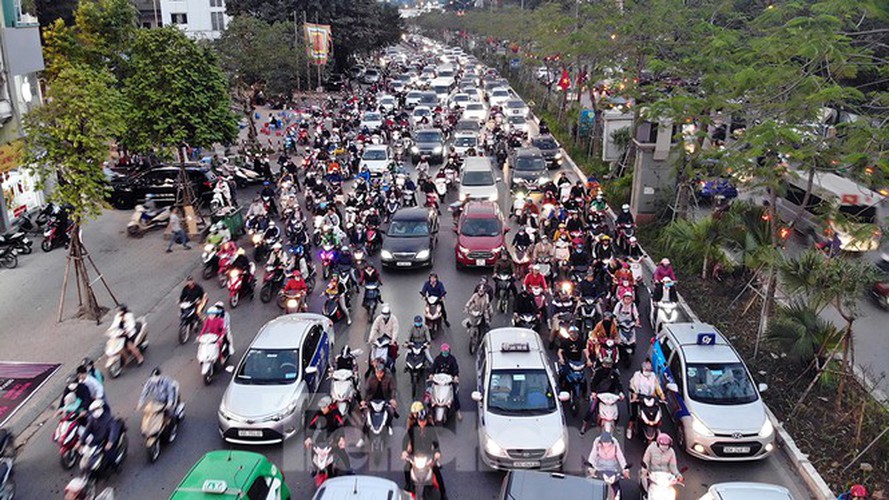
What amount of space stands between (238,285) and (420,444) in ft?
30.0

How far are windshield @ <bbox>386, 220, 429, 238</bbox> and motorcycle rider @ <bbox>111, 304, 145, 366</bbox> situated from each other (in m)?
8.24

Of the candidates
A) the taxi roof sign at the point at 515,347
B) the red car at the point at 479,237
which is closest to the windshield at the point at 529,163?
the red car at the point at 479,237

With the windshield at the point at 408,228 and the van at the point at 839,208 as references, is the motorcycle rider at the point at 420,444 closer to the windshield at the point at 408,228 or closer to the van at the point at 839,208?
the van at the point at 839,208

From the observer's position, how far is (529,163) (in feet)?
97.5

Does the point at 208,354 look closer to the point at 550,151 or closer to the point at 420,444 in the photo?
the point at 420,444

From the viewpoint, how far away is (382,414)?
12.1m

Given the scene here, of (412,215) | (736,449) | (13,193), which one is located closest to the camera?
(736,449)

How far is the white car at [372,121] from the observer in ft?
139

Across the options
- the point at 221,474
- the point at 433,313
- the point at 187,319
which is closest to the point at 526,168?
the point at 433,313

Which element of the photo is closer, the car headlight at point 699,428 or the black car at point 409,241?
the car headlight at point 699,428

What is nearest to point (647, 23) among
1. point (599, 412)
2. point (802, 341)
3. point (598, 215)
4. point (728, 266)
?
point (598, 215)

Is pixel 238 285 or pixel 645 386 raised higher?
pixel 645 386

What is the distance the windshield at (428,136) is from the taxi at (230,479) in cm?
2769

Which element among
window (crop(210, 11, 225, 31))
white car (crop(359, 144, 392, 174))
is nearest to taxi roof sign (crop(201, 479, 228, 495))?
white car (crop(359, 144, 392, 174))
